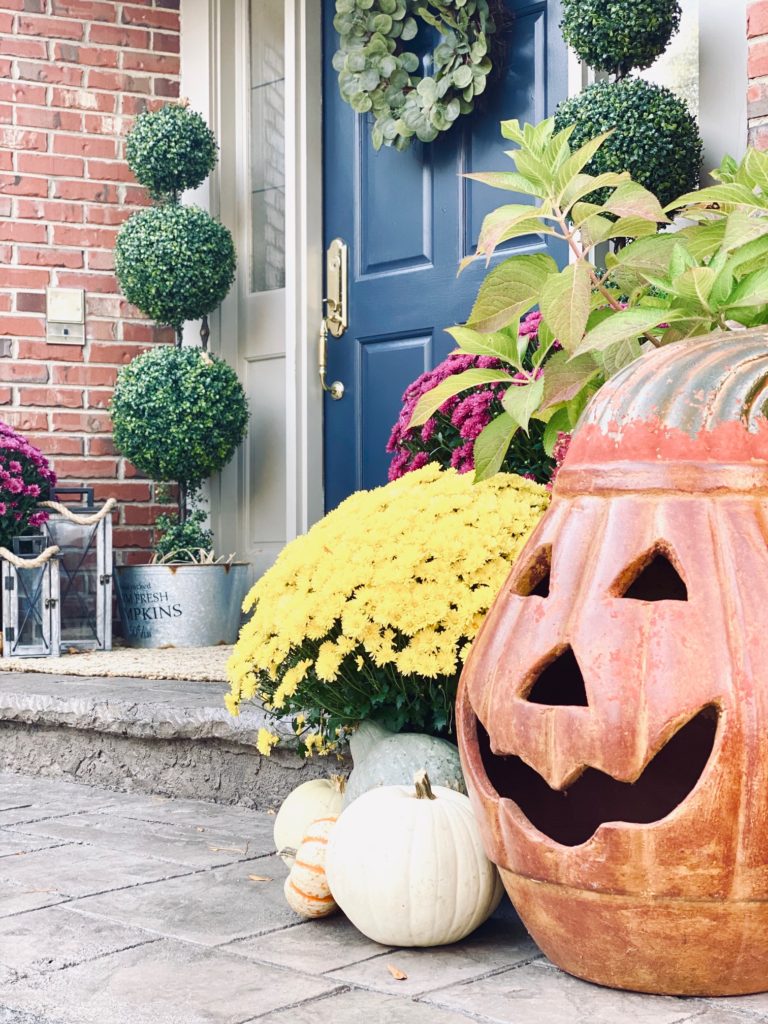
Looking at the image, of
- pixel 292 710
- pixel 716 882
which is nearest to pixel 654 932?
pixel 716 882

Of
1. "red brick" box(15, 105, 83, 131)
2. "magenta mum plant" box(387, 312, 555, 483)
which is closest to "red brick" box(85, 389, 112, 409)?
"red brick" box(15, 105, 83, 131)

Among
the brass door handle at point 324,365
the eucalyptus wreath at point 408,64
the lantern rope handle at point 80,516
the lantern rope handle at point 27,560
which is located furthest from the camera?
the brass door handle at point 324,365

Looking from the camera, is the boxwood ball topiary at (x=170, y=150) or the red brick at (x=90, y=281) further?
the red brick at (x=90, y=281)

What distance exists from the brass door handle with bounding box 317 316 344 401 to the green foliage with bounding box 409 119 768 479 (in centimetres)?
234

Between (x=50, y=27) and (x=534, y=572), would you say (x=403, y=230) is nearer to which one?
(x=50, y=27)

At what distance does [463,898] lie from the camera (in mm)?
1652

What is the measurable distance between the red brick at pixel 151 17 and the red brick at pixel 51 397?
4.52ft

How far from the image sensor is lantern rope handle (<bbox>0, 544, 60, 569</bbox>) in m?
3.81

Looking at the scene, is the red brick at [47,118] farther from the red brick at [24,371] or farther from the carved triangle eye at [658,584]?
the carved triangle eye at [658,584]

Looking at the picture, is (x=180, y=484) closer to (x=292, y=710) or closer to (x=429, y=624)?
(x=292, y=710)

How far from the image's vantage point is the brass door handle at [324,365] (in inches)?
168

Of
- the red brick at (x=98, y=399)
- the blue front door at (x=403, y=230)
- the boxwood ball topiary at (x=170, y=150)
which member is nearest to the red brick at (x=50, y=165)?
the boxwood ball topiary at (x=170, y=150)

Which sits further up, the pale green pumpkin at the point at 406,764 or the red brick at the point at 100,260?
the red brick at the point at 100,260

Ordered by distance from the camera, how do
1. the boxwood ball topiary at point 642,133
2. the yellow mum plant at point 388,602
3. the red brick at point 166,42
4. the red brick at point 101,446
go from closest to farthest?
1. the yellow mum plant at point 388,602
2. the boxwood ball topiary at point 642,133
3. the red brick at point 101,446
4. the red brick at point 166,42
